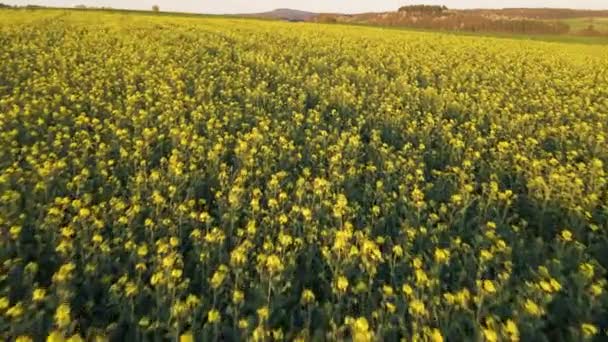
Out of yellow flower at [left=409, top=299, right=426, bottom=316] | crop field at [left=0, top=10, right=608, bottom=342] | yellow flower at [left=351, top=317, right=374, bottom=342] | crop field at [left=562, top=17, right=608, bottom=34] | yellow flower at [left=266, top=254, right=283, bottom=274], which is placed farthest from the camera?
crop field at [left=562, top=17, right=608, bottom=34]

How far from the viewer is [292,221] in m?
4.88

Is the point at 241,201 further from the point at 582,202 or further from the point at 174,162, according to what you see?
the point at 582,202

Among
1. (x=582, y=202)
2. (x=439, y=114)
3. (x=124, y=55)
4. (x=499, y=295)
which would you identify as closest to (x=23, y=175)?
(x=499, y=295)

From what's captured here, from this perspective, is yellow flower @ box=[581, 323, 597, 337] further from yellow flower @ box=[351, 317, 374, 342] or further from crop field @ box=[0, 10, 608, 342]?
yellow flower @ box=[351, 317, 374, 342]

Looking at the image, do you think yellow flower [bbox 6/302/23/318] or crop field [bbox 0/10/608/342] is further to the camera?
crop field [bbox 0/10/608/342]

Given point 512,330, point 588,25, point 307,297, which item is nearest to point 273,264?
point 307,297

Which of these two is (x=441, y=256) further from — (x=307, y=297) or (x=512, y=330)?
(x=307, y=297)

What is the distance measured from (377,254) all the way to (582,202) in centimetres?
344

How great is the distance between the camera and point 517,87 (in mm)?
13023

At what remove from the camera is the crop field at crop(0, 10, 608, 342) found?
11.4 ft

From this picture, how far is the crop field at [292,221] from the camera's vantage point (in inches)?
136

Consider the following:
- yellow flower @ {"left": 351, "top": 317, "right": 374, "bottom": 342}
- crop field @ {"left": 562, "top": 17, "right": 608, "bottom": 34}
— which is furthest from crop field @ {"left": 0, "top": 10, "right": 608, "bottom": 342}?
crop field @ {"left": 562, "top": 17, "right": 608, "bottom": 34}

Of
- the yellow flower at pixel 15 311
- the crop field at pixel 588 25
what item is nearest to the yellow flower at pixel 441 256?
the yellow flower at pixel 15 311

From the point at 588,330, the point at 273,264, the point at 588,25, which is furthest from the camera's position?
the point at 588,25
